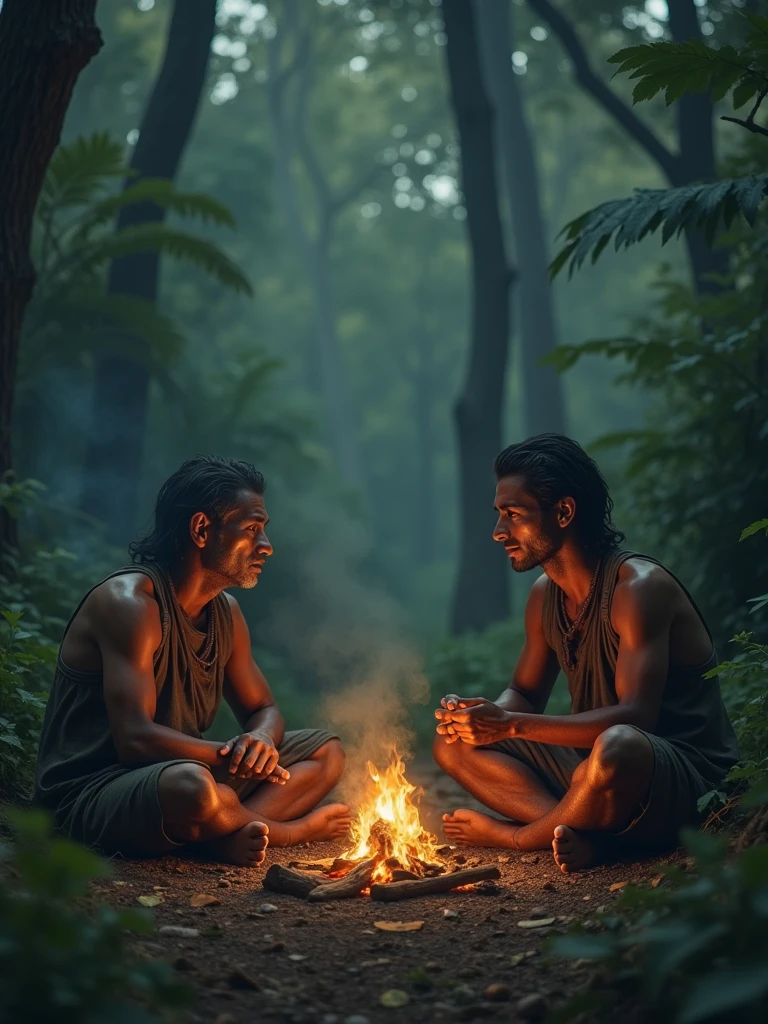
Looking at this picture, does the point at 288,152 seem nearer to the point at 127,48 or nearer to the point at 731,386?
the point at 127,48

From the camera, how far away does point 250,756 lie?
461 centimetres

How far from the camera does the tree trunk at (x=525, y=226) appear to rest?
18469 mm

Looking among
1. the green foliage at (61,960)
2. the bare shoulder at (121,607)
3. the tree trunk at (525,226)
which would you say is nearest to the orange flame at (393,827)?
the bare shoulder at (121,607)

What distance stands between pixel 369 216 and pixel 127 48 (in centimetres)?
2199

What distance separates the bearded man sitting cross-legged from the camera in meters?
4.48

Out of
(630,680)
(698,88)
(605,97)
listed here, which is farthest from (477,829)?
(605,97)

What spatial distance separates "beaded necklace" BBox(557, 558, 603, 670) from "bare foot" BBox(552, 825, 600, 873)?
0.81 meters

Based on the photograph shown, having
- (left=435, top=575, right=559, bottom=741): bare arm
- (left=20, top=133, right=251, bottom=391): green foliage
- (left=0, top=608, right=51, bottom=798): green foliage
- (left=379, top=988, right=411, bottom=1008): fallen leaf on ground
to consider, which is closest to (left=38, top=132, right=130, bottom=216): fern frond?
(left=20, top=133, right=251, bottom=391): green foliage

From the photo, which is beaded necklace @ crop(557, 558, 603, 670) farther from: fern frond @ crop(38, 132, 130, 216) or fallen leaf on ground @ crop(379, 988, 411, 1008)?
fern frond @ crop(38, 132, 130, 216)

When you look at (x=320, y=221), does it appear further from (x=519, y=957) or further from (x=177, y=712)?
(x=519, y=957)

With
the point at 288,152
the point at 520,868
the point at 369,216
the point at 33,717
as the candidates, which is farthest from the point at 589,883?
the point at 369,216

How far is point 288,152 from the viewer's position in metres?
30.7

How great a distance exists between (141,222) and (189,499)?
6933mm

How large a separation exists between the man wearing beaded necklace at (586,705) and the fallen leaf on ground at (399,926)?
0.78m
